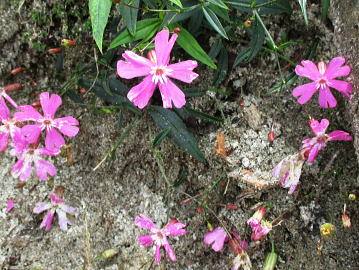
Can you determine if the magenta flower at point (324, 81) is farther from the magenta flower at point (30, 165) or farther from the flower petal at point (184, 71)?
the magenta flower at point (30, 165)

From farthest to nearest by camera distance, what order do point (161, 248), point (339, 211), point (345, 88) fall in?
point (161, 248)
point (339, 211)
point (345, 88)

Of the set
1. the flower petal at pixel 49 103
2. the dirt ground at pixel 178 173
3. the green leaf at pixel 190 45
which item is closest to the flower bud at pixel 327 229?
the dirt ground at pixel 178 173

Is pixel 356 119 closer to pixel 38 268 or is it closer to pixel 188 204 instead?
pixel 188 204

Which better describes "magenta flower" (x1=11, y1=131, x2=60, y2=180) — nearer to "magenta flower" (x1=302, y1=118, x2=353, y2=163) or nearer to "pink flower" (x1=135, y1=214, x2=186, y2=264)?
"pink flower" (x1=135, y1=214, x2=186, y2=264)

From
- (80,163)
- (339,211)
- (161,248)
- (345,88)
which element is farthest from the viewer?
Result: (80,163)

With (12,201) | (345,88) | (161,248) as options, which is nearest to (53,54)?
(12,201)

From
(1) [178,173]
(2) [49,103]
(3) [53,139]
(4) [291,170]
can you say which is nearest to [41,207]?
(3) [53,139]

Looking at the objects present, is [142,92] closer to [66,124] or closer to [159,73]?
[159,73]
